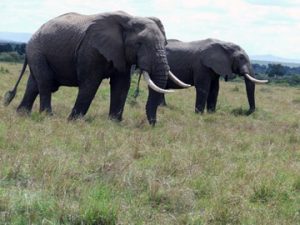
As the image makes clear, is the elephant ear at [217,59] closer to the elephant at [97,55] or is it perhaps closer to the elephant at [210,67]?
the elephant at [210,67]

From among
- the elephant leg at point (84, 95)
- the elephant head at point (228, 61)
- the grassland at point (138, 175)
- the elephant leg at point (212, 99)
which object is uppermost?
the grassland at point (138, 175)

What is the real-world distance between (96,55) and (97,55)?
0.7 inches

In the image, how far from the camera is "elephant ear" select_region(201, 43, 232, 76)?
15.1m

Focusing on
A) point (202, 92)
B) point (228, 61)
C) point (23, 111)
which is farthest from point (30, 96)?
point (228, 61)

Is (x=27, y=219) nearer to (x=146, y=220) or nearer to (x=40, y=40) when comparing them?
(x=146, y=220)

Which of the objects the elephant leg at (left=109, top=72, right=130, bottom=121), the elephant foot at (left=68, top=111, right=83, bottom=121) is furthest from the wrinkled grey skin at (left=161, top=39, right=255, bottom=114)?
the elephant foot at (left=68, top=111, right=83, bottom=121)

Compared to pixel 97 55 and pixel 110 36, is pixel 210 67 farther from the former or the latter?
pixel 97 55

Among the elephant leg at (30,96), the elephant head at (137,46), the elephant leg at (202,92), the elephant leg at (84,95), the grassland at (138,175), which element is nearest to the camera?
the grassland at (138,175)

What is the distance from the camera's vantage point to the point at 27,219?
4.58 metres

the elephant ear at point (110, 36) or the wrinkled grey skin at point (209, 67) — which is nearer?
the elephant ear at point (110, 36)

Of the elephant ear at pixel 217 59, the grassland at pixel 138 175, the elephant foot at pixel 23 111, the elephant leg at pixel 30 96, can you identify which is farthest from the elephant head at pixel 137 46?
the elephant ear at pixel 217 59

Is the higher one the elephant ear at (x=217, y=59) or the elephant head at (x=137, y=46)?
the elephant head at (x=137, y=46)

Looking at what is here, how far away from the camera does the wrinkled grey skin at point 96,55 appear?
10.0 meters

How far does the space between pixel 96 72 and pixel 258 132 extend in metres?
3.22
